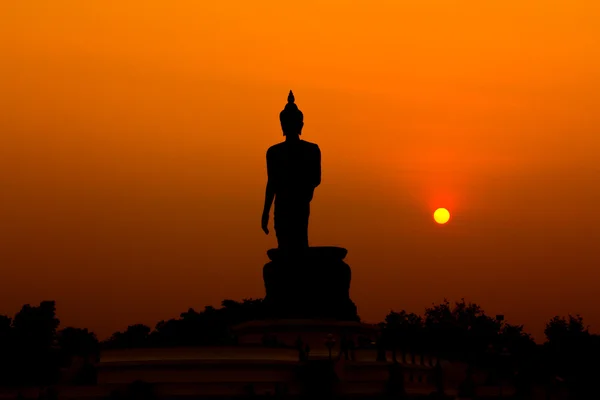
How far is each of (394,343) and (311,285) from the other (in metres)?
2.98

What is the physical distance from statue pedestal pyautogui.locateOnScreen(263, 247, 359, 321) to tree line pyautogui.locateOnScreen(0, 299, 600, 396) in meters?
1.35

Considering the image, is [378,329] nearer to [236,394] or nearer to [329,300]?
[329,300]

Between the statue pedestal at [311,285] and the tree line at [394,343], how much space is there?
1.35m

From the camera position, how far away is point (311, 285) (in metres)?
32.6

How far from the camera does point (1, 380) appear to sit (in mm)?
40625

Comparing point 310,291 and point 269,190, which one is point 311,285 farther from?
point 269,190

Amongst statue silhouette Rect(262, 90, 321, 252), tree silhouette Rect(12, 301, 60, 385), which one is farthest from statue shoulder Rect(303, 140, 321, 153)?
tree silhouette Rect(12, 301, 60, 385)

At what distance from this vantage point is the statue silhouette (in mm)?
33625

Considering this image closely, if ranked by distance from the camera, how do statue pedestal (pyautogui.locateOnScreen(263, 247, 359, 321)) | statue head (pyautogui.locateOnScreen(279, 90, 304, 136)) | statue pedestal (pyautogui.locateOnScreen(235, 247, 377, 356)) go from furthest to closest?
statue head (pyautogui.locateOnScreen(279, 90, 304, 136))
statue pedestal (pyautogui.locateOnScreen(263, 247, 359, 321))
statue pedestal (pyautogui.locateOnScreen(235, 247, 377, 356))

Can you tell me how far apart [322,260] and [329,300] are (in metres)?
0.89

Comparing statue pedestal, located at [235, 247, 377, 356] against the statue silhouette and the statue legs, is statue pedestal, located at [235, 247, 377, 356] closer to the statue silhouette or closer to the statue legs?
the statue legs

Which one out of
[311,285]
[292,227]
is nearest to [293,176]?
[292,227]

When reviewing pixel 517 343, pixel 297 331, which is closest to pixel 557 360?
pixel 517 343

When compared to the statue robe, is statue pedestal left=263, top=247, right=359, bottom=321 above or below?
below
